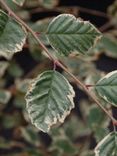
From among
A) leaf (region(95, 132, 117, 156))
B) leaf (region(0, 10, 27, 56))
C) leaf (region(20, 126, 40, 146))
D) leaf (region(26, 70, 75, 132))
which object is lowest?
leaf (region(20, 126, 40, 146))

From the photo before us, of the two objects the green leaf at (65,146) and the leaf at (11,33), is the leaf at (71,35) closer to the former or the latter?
the leaf at (11,33)

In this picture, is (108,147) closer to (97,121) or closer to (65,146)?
(97,121)

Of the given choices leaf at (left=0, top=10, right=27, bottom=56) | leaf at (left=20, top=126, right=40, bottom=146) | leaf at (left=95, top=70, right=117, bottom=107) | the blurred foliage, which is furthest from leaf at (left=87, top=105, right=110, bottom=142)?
leaf at (left=0, top=10, right=27, bottom=56)

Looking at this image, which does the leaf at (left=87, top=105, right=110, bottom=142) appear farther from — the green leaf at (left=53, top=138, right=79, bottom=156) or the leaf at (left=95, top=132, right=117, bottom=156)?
the leaf at (left=95, top=132, right=117, bottom=156)

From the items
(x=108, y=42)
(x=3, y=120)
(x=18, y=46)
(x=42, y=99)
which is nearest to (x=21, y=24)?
(x=18, y=46)

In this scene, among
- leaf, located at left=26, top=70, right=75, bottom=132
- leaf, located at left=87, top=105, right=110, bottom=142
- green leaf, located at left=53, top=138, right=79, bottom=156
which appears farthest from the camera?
green leaf, located at left=53, top=138, right=79, bottom=156

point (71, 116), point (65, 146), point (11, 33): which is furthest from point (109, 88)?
point (71, 116)

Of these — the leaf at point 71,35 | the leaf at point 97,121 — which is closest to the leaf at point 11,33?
the leaf at point 71,35
